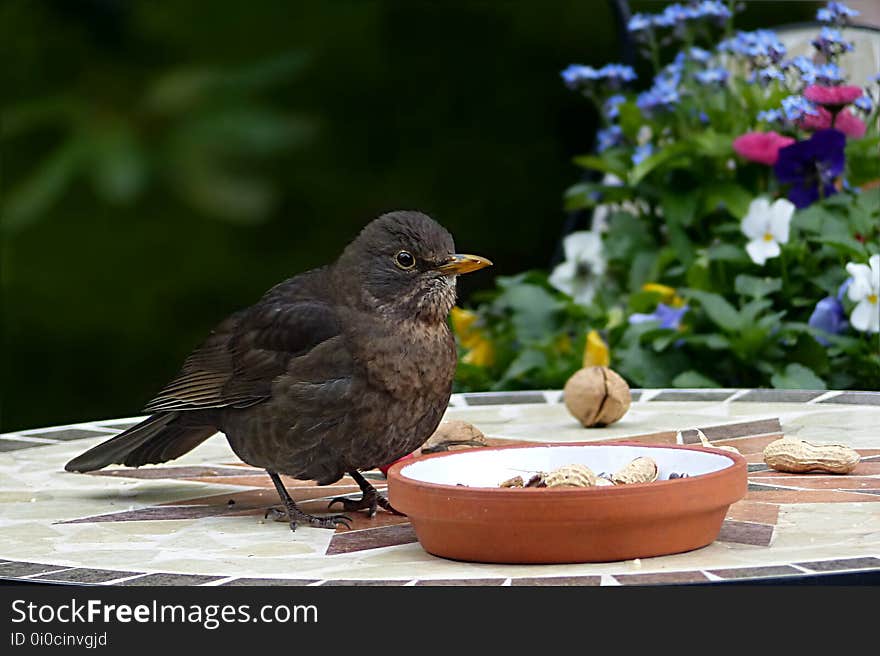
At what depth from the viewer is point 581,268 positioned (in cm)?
505

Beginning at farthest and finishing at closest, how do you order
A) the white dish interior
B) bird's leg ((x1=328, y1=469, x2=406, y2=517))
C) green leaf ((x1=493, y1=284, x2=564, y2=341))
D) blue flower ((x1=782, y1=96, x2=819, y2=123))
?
1. green leaf ((x1=493, y1=284, x2=564, y2=341))
2. blue flower ((x1=782, y1=96, x2=819, y2=123))
3. bird's leg ((x1=328, y1=469, x2=406, y2=517))
4. the white dish interior

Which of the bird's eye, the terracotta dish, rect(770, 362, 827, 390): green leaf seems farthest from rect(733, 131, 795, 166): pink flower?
the terracotta dish

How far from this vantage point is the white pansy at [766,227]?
429 cm

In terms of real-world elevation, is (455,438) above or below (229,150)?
below

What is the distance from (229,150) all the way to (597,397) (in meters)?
1.64

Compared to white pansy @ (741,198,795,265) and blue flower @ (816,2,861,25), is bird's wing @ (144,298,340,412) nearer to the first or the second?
white pansy @ (741,198,795,265)

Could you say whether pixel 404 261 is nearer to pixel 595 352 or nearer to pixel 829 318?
pixel 595 352

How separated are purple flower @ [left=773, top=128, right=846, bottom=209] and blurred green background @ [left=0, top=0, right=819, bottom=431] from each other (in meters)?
1.36

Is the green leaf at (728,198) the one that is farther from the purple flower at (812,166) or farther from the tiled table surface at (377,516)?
the tiled table surface at (377,516)

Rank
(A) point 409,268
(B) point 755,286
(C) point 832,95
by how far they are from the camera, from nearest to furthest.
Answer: (A) point 409,268 < (B) point 755,286 < (C) point 832,95

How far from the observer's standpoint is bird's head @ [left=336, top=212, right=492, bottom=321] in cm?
265

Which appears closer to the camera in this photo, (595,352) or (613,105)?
(595,352)

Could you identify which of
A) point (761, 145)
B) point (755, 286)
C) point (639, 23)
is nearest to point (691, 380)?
point (755, 286)

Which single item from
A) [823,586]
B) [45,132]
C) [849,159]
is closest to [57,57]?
[45,132]
